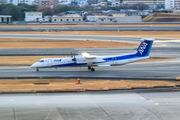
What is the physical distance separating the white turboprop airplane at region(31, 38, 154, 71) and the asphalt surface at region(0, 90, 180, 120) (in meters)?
14.3

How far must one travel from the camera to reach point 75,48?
7469 cm

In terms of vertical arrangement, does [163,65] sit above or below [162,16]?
below

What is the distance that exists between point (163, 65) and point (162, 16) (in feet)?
479

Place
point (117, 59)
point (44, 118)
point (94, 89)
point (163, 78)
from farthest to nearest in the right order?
1. point (117, 59)
2. point (163, 78)
3. point (94, 89)
4. point (44, 118)

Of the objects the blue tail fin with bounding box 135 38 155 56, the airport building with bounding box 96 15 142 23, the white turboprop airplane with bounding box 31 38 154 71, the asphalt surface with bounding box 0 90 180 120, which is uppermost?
the airport building with bounding box 96 15 142 23

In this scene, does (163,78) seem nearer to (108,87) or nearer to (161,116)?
(108,87)

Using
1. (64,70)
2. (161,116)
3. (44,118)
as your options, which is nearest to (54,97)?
(44,118)

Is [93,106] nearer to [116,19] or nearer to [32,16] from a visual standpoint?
[116,19]

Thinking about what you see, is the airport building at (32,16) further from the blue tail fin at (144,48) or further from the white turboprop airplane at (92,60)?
the blue tail fin at (144,48)

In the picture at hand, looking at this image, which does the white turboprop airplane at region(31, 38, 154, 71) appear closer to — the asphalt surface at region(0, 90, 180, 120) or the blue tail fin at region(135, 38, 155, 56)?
the blue tail fin at region(135, 38, 155, 56)

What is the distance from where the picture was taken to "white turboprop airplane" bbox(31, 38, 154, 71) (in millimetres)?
48094

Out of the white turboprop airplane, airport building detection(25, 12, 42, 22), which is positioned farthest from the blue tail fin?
airport building detection(25, 12, 42, 22)

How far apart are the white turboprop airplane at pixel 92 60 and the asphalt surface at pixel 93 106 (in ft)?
46.9

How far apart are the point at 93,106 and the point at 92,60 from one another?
65.9 feet
